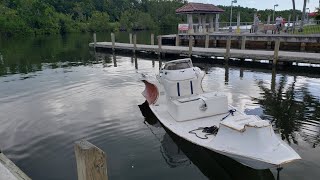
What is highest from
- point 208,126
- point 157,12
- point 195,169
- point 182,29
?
point 157,12

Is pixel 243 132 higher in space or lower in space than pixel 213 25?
lower

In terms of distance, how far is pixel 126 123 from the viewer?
12320 millimetres

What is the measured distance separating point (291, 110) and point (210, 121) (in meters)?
5.37

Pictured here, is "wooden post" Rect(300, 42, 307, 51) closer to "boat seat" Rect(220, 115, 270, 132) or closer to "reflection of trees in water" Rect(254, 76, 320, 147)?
"reflection of trees in water" Rect(254, 76, 320, 147)

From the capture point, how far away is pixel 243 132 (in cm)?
748

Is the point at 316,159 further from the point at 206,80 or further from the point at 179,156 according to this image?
the point at 206,80

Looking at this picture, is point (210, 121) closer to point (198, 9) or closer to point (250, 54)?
point (250, 54)

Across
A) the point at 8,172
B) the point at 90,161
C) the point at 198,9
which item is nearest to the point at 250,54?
the point at 198,9

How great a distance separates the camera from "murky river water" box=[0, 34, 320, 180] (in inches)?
341

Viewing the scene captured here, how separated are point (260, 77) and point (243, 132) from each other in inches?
557

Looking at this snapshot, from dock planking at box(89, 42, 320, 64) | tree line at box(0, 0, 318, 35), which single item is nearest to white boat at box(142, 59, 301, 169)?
dock planking at box(89, 42, 320, 64)

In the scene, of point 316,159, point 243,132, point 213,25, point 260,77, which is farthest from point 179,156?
point 213,25

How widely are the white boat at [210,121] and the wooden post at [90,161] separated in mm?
4529

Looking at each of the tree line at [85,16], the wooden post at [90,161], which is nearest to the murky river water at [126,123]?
the wooden post at [90,161]
